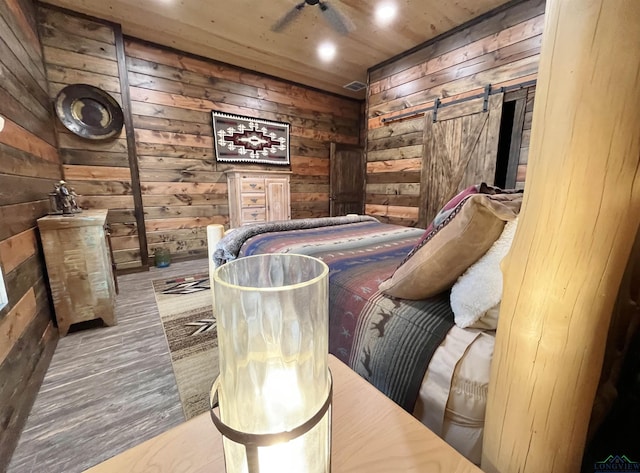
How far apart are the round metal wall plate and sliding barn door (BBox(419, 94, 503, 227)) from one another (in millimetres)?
3723

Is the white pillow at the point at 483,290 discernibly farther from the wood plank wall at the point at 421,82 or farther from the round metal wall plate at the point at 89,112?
the round metal wall plate at the point at 89,112

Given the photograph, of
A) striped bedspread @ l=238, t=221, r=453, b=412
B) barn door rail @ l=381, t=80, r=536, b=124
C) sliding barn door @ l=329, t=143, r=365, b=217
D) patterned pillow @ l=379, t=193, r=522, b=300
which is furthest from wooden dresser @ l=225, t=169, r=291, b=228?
patterned pillow @ l=379, t=193, r=522, b=300

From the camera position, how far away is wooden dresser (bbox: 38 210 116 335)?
1.83 meters

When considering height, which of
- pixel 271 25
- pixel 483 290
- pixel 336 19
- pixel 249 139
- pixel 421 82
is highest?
pixel 271 25

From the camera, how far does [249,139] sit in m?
4.12

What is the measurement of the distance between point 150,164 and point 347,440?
390 cm

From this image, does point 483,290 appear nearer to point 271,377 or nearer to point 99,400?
point 271,377

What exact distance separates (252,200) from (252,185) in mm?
209

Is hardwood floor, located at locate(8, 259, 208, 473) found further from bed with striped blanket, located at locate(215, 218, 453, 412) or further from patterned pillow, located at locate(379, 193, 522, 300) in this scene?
patterned pillow, located at locate(379, 193, 522, 300)

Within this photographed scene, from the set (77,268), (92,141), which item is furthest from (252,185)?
(77,268)

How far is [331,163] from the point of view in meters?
5.07

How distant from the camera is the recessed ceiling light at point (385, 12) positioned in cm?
263

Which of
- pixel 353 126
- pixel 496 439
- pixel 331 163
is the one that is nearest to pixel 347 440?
pixel 496 439

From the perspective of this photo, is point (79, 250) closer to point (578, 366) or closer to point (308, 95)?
point (578, 366)
